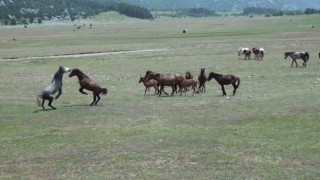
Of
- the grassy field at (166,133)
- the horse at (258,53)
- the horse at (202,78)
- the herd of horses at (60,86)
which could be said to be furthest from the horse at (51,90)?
the horse at (258,53)

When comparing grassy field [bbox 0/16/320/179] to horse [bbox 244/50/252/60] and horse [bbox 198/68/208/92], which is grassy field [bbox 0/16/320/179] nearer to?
horse [bbox 198/68/208/92]

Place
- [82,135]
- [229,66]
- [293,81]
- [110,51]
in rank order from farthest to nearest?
[110,51], [229,66], [293,81], [82,135]

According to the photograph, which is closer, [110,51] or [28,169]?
[28,169]

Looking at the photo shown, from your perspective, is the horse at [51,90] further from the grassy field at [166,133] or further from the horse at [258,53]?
the horse at [258,53]

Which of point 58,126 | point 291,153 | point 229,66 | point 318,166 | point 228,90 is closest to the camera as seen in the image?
point 318,166

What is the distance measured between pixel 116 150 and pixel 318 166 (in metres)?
6.45

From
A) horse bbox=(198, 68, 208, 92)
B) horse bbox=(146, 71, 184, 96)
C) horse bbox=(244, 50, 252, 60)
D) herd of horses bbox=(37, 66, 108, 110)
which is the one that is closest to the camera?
herd of horses bbox=(37, 66, 108, 110)

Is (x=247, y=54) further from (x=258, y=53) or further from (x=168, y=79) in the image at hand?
(x=168, y=79)

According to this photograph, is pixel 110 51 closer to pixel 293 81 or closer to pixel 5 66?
pixel 5 66

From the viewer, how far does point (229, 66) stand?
4791cm

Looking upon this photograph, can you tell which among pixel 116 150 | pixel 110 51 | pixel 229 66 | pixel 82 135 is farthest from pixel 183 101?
pixel 110 51

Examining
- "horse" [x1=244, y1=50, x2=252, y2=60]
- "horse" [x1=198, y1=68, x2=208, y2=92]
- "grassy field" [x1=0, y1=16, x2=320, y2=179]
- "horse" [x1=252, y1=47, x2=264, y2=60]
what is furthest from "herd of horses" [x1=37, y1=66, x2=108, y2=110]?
"horse" [x1=244, y1=50, x2=252, y2=60]

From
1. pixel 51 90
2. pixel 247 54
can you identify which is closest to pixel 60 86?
pixel 51 90

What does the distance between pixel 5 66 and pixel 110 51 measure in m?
20.6
